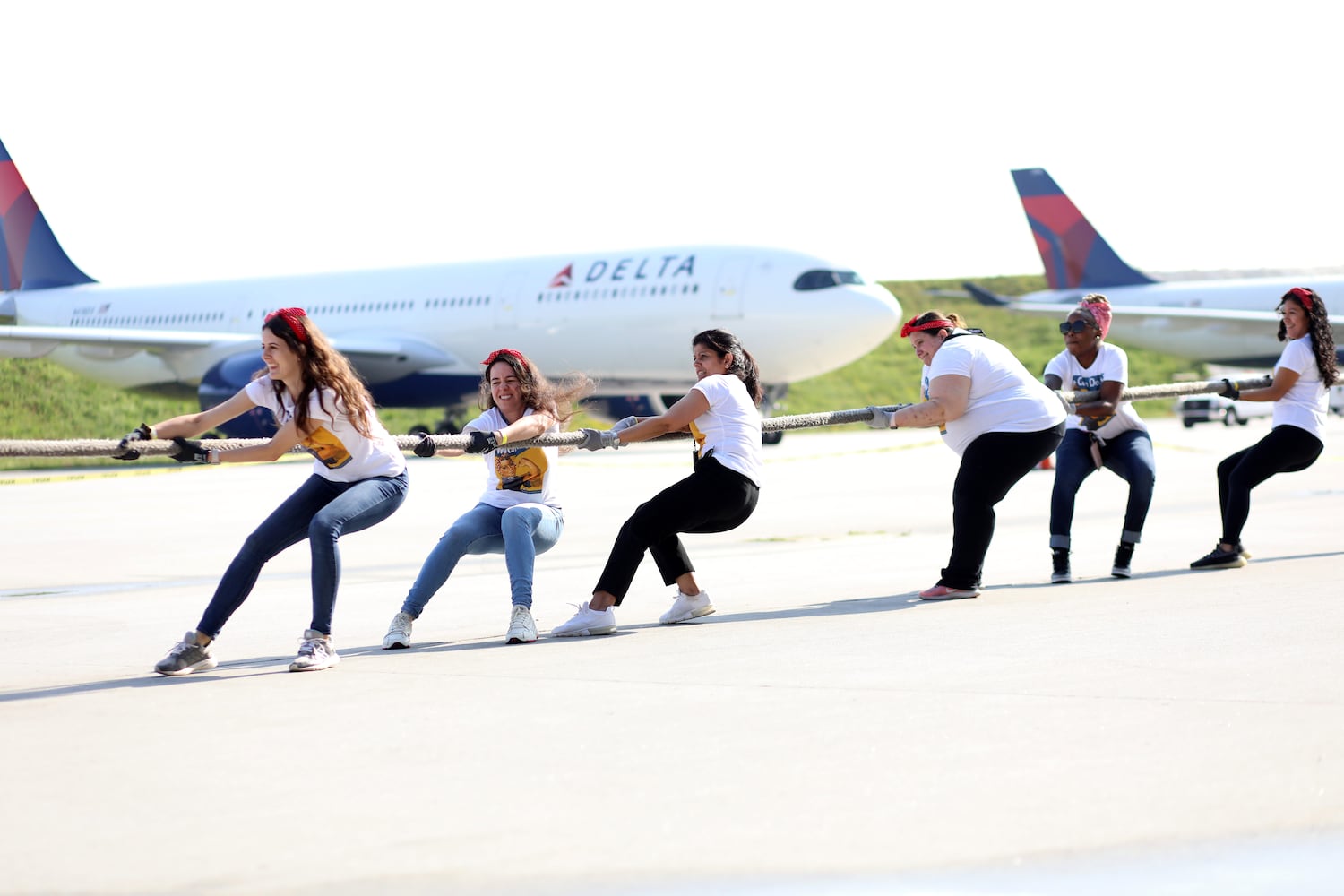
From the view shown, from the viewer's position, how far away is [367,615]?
7.84 meters

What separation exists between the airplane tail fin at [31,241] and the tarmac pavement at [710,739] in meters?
34.5

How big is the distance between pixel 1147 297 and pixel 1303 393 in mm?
42473

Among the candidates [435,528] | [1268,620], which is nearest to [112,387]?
[435,528]

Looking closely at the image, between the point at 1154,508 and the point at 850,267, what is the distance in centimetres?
1463

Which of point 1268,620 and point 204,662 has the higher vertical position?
point 1268,620

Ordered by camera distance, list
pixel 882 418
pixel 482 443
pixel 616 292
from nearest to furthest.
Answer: pixel 482 443 < pixel 882 418 < pixel 616 292

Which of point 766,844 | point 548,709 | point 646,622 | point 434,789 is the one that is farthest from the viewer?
point 646,622

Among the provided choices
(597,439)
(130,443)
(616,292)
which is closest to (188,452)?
(130,443)

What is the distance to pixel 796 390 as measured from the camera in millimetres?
65938

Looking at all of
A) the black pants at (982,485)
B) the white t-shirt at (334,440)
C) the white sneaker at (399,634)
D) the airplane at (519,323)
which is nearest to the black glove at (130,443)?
the white t-shirt at (334,440)

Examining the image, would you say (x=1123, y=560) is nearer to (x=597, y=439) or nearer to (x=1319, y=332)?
(x=1319, y=332)

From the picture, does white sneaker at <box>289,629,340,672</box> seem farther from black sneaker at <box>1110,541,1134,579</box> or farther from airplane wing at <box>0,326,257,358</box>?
airplane wing at <box>0,326,257,358</box>

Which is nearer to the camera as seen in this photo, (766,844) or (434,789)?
(766,844)

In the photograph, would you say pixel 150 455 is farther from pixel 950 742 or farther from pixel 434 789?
pixel 950 742
